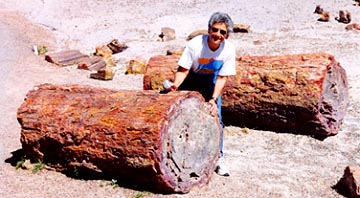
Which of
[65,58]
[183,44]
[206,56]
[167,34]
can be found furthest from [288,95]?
[167,34]

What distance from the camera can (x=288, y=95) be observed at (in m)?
6.06

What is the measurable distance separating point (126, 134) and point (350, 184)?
1.92m

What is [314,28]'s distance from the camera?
1205cm

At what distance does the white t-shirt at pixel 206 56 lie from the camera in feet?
14.9

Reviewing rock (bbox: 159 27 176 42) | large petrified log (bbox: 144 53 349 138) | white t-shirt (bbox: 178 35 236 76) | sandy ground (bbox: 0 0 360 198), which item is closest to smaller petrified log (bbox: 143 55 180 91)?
large petrified log (bbox: 144 53 349 138)

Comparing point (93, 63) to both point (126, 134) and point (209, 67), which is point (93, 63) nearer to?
point (209, 67)

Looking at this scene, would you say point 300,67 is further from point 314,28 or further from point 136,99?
point 314,28

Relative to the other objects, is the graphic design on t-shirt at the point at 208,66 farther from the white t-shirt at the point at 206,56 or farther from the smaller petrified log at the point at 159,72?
the smaller petrified log at the point at 159,72

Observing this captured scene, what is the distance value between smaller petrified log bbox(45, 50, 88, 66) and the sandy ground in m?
0.21

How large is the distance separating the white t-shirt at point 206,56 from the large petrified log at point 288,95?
160 cm

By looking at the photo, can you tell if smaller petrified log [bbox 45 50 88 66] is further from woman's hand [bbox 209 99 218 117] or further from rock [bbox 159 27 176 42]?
woman's hand [bbox 209 99 218 117]

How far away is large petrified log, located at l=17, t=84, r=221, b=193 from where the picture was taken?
13.9ft

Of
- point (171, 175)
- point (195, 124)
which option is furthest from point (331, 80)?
point (171, 175)

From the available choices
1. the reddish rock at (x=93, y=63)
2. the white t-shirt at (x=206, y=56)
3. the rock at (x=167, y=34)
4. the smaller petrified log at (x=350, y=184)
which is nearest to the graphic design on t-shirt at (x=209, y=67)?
the white t-shirt at (x=206, y=56)
